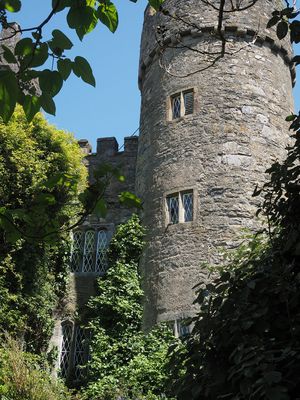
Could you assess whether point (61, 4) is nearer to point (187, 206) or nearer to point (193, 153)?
point (187, 206)

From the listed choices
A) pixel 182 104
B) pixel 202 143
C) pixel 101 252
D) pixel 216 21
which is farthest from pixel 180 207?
pixel 216 21

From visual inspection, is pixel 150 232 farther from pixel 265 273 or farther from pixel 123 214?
pixel 265 273

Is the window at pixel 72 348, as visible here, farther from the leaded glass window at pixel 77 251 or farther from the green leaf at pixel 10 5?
the green leaf at pixel 10 5

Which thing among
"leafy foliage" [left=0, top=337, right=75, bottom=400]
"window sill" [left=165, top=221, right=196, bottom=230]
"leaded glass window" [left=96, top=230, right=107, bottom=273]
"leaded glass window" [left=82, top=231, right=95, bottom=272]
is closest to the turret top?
"window sill" [left=165, top=221, right=196, bottom=230]

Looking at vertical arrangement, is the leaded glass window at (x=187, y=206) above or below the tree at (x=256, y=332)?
above

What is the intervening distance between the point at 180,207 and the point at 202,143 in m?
1.43

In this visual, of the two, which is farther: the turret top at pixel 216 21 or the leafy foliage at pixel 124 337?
the turret top at pixel 216 21

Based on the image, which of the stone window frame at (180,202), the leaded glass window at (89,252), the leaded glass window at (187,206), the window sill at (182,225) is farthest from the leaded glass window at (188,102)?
the leaded glass window at (89,252)

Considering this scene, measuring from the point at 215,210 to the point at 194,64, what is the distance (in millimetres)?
3606

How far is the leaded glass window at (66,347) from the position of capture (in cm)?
1287

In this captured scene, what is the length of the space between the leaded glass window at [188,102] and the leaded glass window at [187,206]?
1.96 metres

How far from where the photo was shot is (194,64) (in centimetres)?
1295

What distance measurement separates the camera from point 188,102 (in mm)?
12734

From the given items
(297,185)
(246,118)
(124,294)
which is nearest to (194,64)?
(246,118)
